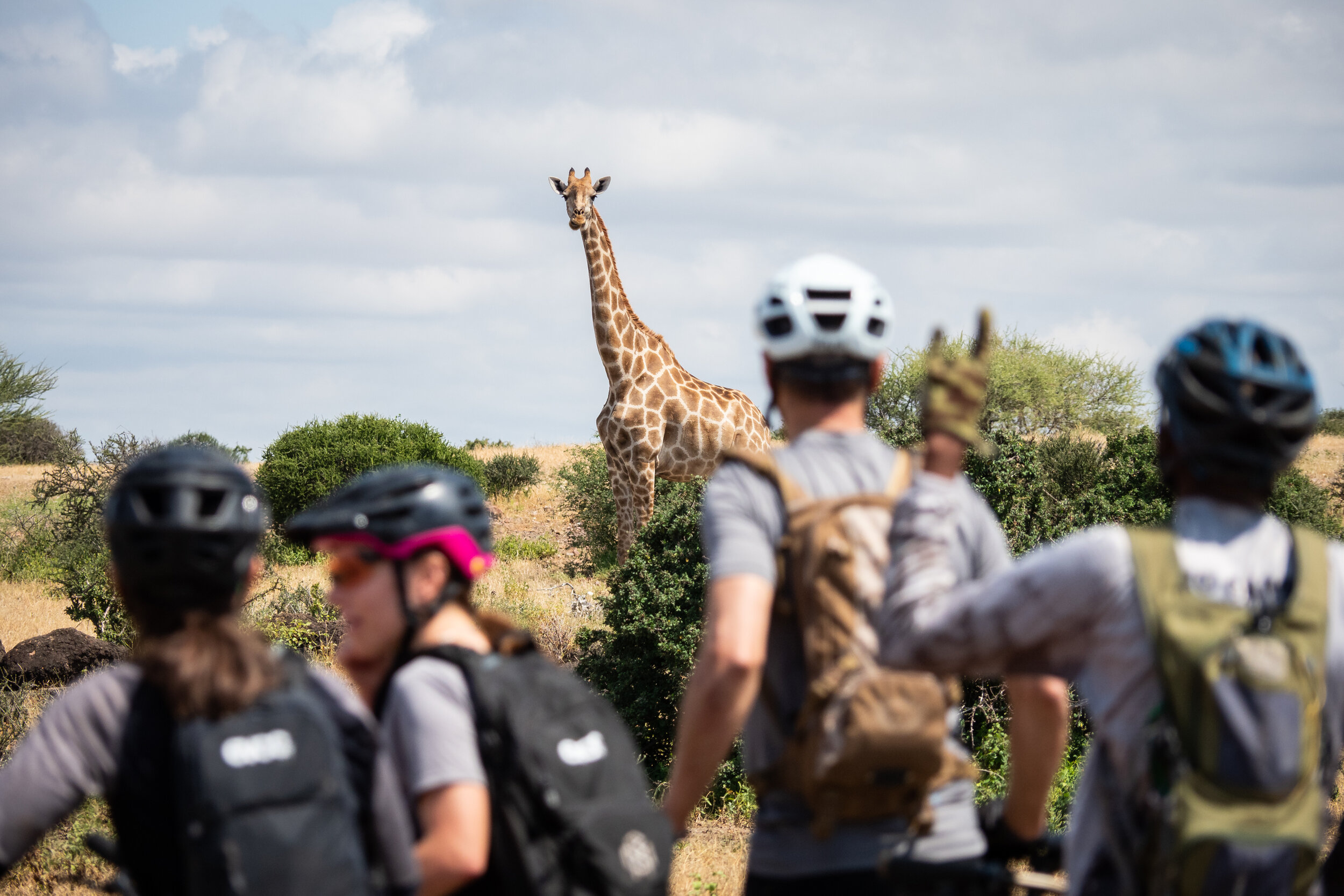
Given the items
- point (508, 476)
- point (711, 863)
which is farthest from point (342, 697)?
point (508, 476)

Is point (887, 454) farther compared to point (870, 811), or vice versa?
point (887, 454)

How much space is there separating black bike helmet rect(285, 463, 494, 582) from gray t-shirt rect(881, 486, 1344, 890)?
0.87m

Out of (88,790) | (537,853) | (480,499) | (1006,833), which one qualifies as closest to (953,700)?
(1006,833)

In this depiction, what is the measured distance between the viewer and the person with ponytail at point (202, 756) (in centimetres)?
194

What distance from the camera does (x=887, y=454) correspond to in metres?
2.71

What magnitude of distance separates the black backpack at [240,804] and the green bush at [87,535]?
12.7 m

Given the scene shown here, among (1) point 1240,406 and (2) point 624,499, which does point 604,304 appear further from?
(1) point 1240,406

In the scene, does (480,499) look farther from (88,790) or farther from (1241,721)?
(1241,721)

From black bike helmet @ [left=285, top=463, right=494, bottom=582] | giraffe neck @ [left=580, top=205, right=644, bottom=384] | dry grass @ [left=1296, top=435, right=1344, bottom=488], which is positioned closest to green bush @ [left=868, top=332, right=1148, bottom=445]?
dry grass @ [left=1296, top=435, right=1344, bottom=488]

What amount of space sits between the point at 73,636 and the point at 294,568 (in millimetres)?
7422

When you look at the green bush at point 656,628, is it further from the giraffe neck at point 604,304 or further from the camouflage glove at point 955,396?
the camouflage glove at point 955,396

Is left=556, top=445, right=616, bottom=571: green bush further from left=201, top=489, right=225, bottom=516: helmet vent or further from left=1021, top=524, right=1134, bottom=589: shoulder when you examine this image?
left=1021, top=524, right=1134, bottom=589: shoulder

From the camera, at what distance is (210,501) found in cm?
226

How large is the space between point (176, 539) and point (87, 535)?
59.6 ft
